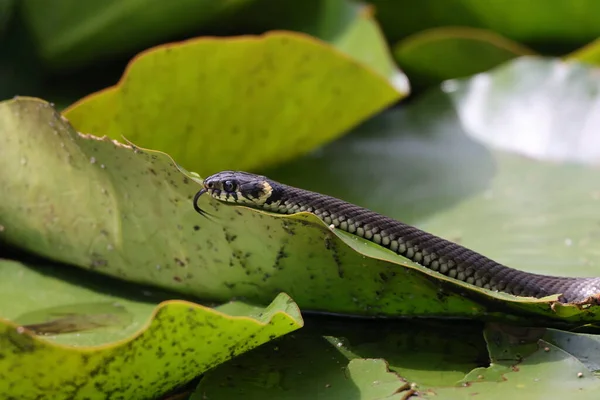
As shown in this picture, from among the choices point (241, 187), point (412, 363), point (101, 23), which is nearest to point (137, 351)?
point (412, 363)

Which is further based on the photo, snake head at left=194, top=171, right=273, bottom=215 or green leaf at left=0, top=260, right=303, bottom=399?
snake head at left=194, top=171, right=273, bottom=215

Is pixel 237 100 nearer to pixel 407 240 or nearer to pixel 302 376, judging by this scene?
pixel 407 240

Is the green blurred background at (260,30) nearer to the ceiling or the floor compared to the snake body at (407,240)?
nearer to the ceiling

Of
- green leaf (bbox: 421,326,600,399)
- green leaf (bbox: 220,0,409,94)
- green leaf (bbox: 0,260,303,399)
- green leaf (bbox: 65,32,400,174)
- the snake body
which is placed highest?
green leaf (bbox: 220,0,409,94)

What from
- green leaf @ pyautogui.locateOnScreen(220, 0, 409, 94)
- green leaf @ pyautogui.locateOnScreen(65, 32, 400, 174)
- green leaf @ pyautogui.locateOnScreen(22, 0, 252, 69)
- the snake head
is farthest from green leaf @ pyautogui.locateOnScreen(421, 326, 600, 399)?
green leaf @ pyautogui.locateOnScreen(22, 0, 252, 69)

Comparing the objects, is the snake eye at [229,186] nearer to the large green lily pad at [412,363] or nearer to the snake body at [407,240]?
the snake body at [407,240]

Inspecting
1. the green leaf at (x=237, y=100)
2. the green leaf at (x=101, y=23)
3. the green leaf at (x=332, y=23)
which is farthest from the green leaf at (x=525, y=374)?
the green leaf at (x=101, y=23)

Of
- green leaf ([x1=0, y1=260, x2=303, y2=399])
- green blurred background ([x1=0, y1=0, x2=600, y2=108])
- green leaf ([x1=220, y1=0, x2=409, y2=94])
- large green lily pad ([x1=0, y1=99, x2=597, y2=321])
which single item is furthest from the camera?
green leaf ([x1=220, y1=0, x2=409, y2=94])

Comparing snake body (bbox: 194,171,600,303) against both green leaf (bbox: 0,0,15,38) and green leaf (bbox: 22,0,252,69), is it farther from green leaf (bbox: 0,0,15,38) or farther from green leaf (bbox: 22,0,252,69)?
green leaf (bbox: 0,0,15,38)
